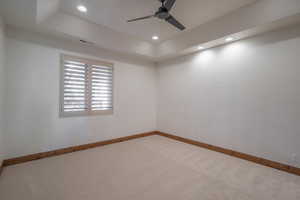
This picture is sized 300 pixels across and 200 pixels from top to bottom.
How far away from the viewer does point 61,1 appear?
97.4 inches

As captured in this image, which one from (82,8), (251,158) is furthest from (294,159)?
(82,8)

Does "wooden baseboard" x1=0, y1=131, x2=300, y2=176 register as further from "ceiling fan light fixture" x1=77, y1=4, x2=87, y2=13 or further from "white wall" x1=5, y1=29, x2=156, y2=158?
"ceiling fan light fixture" x1=77, y1=4, x2=87, y2=13

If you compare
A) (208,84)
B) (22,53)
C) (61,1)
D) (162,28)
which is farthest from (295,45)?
(22,53)

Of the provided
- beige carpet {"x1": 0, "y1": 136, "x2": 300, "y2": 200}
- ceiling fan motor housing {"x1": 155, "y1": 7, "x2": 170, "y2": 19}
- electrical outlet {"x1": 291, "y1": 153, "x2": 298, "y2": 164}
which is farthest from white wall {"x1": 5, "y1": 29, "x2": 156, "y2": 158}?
electrical outlet {"x1": 291, "y1": 153, "x2": 298, "y2": 164}

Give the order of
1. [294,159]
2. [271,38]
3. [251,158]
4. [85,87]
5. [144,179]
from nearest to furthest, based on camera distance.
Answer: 1. [144,179]
2. [294,159]
3. [271,38]
4. [251,158]
5. [85,87]

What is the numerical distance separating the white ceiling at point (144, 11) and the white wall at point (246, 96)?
89 cm

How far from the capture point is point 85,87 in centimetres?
336

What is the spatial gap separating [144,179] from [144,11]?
Result: 3165mm

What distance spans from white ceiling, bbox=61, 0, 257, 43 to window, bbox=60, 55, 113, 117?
41.8 inches

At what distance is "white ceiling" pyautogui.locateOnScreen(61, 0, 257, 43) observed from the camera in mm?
2463

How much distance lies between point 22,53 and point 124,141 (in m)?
3.20

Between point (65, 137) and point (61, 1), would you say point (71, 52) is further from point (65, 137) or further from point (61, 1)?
point (65, 137)

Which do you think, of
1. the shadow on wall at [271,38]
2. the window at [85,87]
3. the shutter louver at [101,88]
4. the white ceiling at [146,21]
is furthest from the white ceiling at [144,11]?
the shutter louver at [101,88]

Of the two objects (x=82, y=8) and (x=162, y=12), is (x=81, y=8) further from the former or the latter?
(x=162, y=12)
